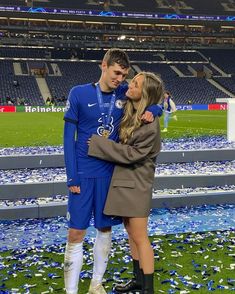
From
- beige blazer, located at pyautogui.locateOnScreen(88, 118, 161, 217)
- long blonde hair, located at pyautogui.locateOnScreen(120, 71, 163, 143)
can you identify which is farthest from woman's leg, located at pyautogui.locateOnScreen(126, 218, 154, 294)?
long blonde hair, located at pyautogui.locateOnScreen(120, 71, 163, 143)

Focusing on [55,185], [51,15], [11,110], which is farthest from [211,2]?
[55,185]

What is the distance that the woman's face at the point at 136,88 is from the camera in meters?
4.22

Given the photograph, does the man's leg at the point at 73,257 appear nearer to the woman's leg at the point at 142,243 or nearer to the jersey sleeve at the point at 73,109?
the woman's leg at the point at 142,243

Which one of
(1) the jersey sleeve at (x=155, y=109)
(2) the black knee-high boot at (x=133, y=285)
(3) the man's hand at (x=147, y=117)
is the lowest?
(2) the black knee-high boot at (x=133, y=285)

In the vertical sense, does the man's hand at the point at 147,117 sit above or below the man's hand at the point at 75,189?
above

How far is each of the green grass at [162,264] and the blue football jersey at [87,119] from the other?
1.41 m

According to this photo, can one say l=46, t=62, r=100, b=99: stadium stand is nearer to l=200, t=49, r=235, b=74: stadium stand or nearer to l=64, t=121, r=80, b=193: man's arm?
l=200, t=49, r=235, b=74: stadium stand

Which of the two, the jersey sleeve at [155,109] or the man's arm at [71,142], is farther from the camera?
the jersey sleeve at [155,109]

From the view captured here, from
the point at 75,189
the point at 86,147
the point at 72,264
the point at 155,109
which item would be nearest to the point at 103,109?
the point at 86,147

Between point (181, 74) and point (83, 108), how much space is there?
5484 centimetres

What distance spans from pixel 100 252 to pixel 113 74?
5.70ft

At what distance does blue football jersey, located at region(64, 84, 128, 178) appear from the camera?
416 centimetres

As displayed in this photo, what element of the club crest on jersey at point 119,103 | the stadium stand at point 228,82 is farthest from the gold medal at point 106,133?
the stadium stand at point 228,82

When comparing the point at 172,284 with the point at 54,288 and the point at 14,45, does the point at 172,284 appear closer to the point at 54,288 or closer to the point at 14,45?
the point at 54,288
